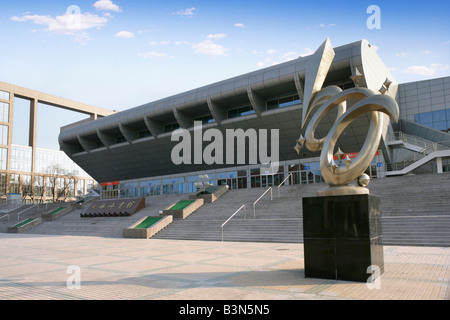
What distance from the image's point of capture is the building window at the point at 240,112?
38969 mm

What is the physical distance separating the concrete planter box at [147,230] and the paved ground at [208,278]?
846cm

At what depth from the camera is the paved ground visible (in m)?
6.64

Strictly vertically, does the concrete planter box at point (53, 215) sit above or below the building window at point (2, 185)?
below

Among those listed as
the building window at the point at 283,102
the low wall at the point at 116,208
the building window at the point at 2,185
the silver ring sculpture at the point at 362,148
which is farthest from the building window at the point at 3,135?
the silver ring sculpture at the point at 362,148

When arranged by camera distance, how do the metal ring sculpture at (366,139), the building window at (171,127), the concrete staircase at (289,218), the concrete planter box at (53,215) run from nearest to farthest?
the metal ring sculpture at (366,139) → the concrete staircase at (289,218) → the concrete planter box at (53,215) → the building window at (171,127)

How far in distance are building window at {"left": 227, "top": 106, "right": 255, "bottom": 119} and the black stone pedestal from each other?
30756 mm

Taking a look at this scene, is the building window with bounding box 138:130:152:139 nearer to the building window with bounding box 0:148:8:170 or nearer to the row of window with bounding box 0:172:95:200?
the row of window with bounding box 0:172:95:200

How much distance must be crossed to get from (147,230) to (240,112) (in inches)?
850

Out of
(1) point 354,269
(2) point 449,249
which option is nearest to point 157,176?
(2) point 449,249

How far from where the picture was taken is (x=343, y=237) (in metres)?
7.93

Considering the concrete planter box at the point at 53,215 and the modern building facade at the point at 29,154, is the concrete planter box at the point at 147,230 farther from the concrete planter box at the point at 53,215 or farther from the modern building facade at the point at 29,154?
the modern building facade at the point at 29,154

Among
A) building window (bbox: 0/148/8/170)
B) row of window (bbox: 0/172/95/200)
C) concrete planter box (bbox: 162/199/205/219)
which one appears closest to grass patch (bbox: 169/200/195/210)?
concrete planter box (bbox: 162/199/205/219)
